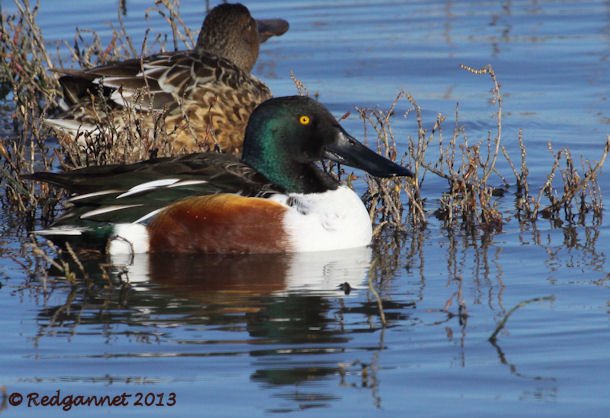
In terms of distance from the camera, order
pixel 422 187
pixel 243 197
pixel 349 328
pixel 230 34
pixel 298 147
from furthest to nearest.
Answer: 1. pixel 230 34
2. pixel 422 187
3. pixel 298 147
4. pixel 243 197
5. pixel 349 328

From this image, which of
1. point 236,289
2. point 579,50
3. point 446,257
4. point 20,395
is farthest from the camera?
point 579,50

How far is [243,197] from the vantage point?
725 cm

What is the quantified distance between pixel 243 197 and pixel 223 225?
0.56 ft

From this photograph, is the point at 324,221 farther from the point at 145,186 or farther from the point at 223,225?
the point at 145,186

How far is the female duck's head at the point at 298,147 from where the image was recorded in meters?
7.48

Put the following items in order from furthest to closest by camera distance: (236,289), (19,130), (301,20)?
1. (301,20)
2. (19,130)
3. (236,289)

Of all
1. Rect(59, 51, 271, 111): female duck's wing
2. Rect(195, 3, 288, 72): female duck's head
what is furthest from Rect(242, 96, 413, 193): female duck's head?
Rect(195, 3, 288, 72): female duck's head

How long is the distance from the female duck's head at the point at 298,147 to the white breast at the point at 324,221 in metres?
0.09

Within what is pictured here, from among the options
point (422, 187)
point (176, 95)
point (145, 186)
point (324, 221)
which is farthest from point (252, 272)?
point (176, 95)

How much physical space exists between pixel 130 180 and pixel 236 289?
1.07 m

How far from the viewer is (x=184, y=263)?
7.21m

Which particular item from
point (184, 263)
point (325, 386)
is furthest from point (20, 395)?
point (184, 263)

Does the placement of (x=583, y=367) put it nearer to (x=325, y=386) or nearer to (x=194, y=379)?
(x=325, y=386)

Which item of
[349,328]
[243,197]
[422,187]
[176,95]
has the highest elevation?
[176,95]
